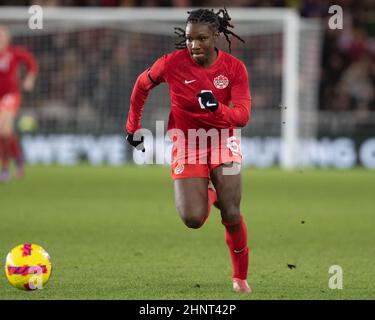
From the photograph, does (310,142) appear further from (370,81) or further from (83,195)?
(83,195)

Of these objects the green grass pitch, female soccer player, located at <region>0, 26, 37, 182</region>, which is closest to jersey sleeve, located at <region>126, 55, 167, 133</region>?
the green grass pitch

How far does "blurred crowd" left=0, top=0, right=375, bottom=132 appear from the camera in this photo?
21266mm

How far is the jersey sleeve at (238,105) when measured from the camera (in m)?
6.88

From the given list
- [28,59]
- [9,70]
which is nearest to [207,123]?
[28,59]

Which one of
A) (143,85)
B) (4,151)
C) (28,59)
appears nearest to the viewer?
(143,85)

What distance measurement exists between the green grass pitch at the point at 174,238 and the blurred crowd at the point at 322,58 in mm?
3709

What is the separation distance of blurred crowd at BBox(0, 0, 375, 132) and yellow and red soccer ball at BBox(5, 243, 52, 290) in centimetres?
1419

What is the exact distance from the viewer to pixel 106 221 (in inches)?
462

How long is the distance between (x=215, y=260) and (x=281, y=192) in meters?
6.90

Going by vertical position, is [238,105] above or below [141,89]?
below

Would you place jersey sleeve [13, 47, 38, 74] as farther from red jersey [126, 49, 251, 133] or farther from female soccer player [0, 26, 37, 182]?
red jersey [126, 49, 251, 133]

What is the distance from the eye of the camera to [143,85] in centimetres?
744

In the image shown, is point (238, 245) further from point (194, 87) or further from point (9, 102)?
point (9, 102)

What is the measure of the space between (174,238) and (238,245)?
3.20 metres
